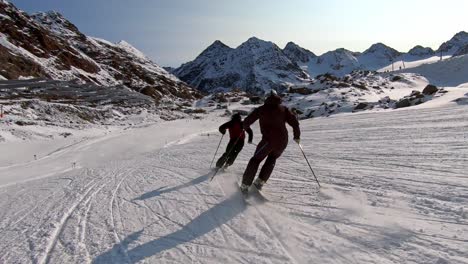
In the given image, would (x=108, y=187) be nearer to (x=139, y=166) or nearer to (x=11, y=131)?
(x=139, y=166)

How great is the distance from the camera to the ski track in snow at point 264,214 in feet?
16.6

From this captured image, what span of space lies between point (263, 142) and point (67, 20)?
606ft

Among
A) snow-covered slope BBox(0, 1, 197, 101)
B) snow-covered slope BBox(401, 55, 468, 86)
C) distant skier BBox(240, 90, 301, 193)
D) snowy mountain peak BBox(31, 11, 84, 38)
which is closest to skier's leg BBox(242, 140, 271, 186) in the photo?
distant skier BBox(240, 90, 301, 193)

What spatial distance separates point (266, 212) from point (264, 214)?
109 mm

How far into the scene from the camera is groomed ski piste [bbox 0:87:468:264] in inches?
200

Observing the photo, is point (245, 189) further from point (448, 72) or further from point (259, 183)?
Result: point (448, 72)

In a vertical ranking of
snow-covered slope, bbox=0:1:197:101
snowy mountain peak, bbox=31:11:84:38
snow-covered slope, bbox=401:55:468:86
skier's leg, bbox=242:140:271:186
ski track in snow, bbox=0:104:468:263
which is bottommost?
ski track in snow, bbox=0:104:468:263

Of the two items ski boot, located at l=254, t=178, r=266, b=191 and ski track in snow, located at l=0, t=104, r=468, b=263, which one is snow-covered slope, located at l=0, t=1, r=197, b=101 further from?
ski boot, located at l=254, t=178, r=266, b=191

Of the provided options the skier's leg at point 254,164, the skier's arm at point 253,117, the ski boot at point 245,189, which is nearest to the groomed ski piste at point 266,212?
the ski boot at point 245,189

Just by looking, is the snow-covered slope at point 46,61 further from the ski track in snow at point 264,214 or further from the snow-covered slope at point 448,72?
the ski track in snow at point 264,214

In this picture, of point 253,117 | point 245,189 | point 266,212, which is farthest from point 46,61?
point 266,212

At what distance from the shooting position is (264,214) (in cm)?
661

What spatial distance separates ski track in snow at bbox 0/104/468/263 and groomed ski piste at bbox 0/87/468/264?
2 centimetres

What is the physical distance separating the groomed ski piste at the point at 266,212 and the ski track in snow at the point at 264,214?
0.8 inches
